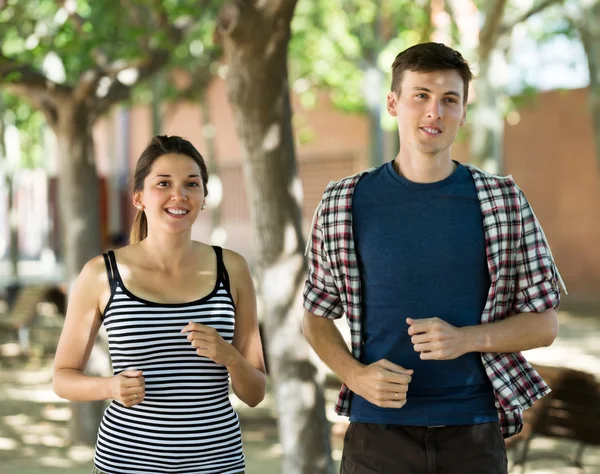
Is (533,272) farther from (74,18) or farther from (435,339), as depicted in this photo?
(74,18)

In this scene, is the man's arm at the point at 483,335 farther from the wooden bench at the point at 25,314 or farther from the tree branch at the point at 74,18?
the wooden bench at the point at 25,314

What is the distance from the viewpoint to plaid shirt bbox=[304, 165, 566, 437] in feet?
9.80

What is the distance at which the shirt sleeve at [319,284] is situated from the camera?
320 cm

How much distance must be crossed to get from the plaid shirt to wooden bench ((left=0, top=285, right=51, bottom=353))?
12.8 metres

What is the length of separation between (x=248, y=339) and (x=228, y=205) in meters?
31.4

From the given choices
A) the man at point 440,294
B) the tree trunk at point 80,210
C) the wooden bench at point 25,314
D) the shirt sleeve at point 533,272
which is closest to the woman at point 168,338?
the man at point 440,294

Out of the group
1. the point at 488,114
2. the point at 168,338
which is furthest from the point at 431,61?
the point at 488,114

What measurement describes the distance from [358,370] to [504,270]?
1.66 feet

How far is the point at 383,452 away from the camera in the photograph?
304 centimetres

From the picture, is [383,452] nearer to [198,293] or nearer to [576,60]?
[198,293]

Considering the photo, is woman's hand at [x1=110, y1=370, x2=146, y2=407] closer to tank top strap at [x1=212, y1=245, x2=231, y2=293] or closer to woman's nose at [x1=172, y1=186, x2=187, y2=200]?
tank top strap at [x1=212, y1=245, x2=231, y2=293]

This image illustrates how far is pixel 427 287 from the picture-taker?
3008 mm

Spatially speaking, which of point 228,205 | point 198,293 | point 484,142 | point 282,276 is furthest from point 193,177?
point 228,205

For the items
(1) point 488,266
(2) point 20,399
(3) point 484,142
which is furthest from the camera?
(3) point 484,142
